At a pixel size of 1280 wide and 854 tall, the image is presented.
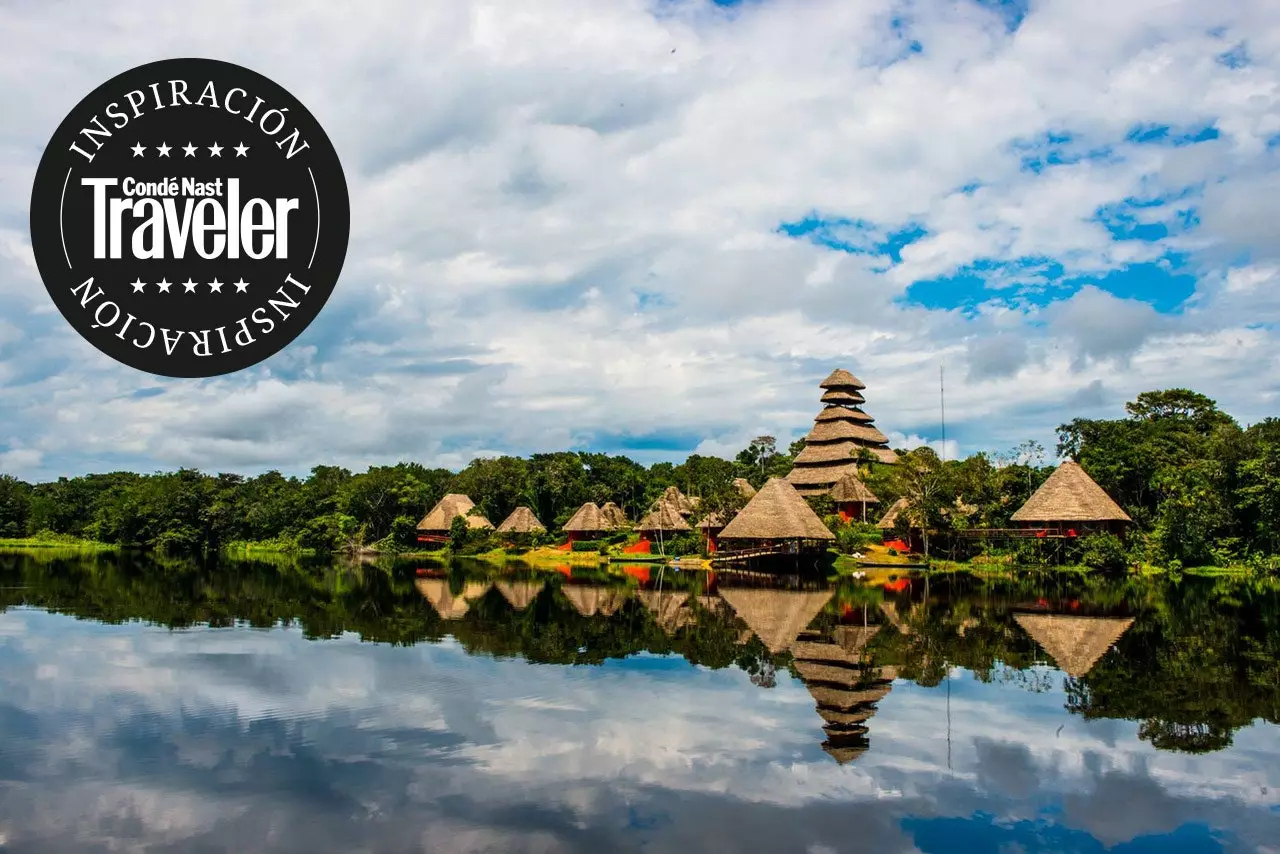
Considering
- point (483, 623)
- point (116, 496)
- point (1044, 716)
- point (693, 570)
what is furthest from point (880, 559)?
point (116, 496)

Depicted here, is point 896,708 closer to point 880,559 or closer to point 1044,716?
point 1044,716

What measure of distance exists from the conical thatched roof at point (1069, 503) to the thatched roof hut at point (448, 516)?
1355 inches

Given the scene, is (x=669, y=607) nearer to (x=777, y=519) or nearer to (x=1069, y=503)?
(x=777, y=519)

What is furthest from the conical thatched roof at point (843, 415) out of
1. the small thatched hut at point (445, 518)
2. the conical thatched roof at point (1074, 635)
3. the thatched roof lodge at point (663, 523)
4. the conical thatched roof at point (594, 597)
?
the conical thatched roof at point (1074, 635)

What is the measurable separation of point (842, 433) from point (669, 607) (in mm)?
34490

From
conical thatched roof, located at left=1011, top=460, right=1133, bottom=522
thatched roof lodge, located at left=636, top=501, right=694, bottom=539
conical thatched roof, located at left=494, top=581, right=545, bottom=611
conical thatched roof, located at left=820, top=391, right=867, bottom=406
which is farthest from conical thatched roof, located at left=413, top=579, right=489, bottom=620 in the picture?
conical thatched roof, located at left=820, top=391, right=867, bottom=406

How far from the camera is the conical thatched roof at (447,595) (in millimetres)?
21859

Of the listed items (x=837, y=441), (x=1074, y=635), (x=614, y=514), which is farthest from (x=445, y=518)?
(x=1074, y=635)

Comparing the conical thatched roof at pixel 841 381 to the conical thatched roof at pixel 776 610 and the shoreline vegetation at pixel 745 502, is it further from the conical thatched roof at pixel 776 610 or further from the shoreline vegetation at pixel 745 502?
the conical thatched roof at pixel 776 610

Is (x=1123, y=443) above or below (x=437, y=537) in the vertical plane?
above

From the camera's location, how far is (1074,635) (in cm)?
1728

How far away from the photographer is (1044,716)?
1062 centimetres

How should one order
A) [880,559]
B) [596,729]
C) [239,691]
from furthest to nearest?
[880,559] < [239,691] < [596,729]

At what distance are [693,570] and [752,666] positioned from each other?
25.2 m
